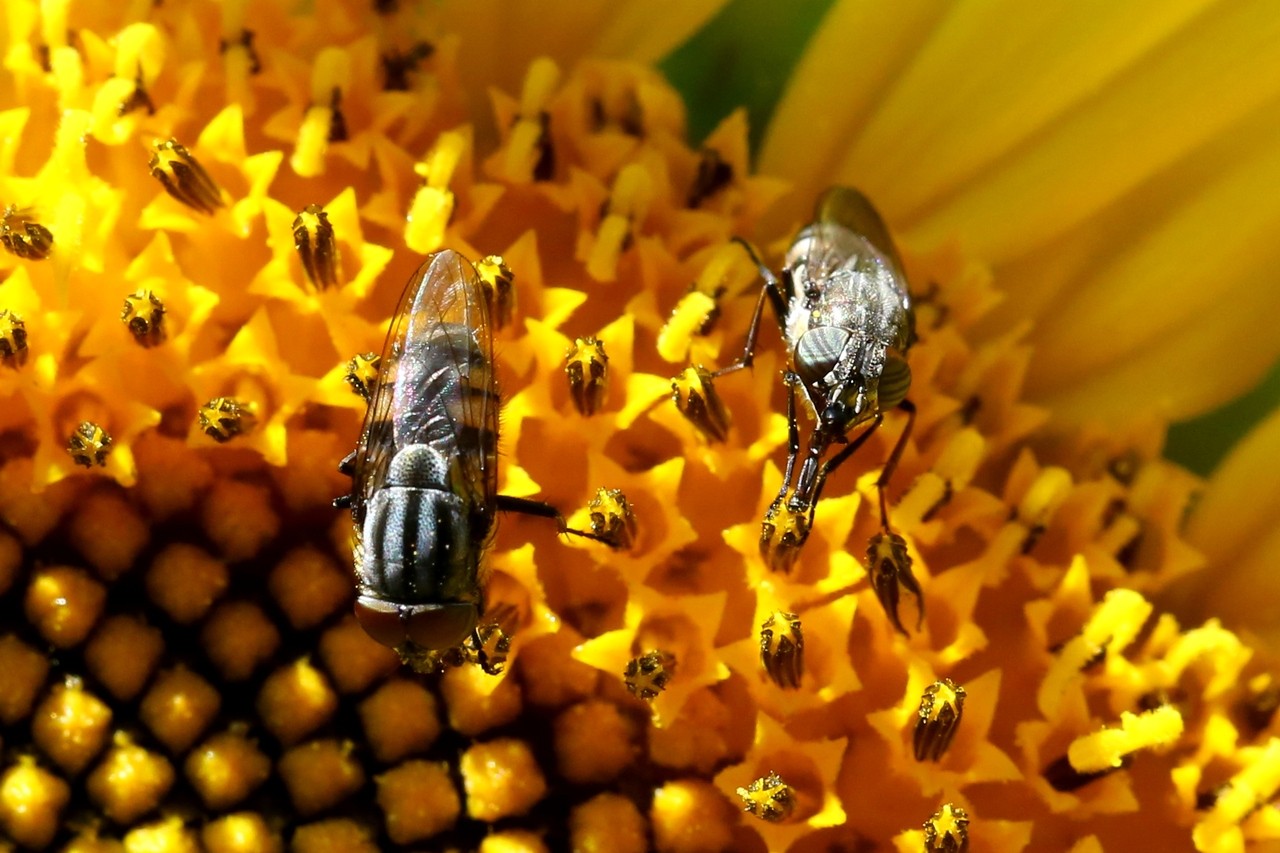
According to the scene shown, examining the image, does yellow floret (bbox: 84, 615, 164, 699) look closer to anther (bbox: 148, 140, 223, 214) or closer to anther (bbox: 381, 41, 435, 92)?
anther (bbox: 148, 140, 223, 214)

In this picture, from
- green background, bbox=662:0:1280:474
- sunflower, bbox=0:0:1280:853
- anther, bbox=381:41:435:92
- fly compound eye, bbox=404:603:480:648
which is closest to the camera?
fly compound eye, bbox=404:603:480:648

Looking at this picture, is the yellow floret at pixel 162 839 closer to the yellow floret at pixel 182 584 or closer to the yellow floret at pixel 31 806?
the yellow floret at pixel 31 806

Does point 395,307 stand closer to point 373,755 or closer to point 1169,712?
point 373,755

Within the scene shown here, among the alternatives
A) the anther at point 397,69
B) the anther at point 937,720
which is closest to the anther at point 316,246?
the anther at point 397,69

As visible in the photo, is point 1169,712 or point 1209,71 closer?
point 1169,712

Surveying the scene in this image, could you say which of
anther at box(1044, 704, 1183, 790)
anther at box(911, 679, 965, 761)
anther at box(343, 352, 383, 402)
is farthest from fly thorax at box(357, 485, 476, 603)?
anther at box(1044, 704, 1183, 790)

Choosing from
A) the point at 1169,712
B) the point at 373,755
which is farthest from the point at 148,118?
the point at 1169,712

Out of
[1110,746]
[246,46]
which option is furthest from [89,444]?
[1110,746]
